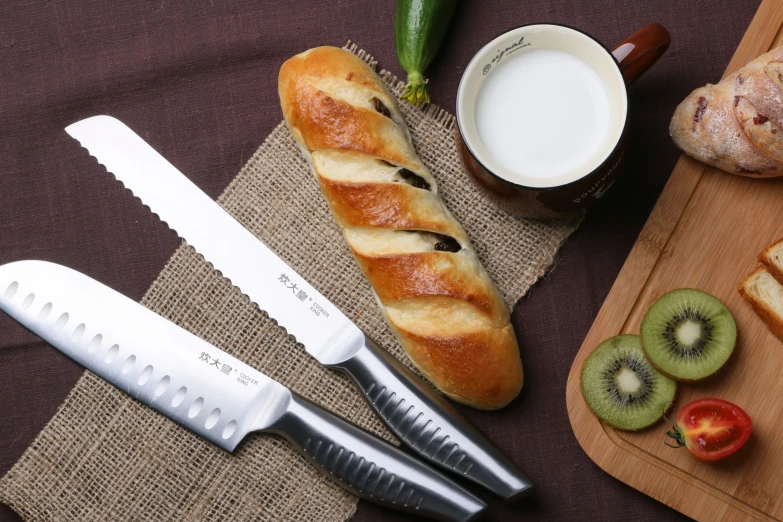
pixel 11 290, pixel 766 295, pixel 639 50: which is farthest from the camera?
pixel 11 290

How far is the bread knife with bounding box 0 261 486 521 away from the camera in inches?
55.7

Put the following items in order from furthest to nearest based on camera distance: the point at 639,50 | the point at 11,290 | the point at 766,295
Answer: the point at 11,290, the point at 766,295, the point at 639,50

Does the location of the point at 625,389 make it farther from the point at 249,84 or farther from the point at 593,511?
the point at 249,84

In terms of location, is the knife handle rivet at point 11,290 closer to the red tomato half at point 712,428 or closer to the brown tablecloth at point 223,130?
the brown tablecloth at point 223,130

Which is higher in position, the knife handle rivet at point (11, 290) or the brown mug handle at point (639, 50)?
the brown mug handle at point (639, 50)

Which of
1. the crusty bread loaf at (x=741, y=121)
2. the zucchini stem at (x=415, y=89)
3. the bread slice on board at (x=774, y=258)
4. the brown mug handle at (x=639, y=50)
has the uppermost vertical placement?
the brown mug handle at (x=639, y=50)

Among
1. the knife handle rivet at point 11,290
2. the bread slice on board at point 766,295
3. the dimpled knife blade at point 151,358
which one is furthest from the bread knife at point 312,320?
the bread slice on board at point 766,295

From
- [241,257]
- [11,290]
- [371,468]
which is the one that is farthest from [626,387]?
[11,290]

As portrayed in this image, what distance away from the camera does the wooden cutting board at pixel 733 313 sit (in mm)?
1411

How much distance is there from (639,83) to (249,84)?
34.5 inches

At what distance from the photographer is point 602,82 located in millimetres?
1277

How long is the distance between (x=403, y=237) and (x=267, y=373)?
1.45 feet

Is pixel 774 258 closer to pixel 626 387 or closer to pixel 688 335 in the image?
pixel 688 335

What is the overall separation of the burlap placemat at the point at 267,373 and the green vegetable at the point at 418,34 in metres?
0.07
